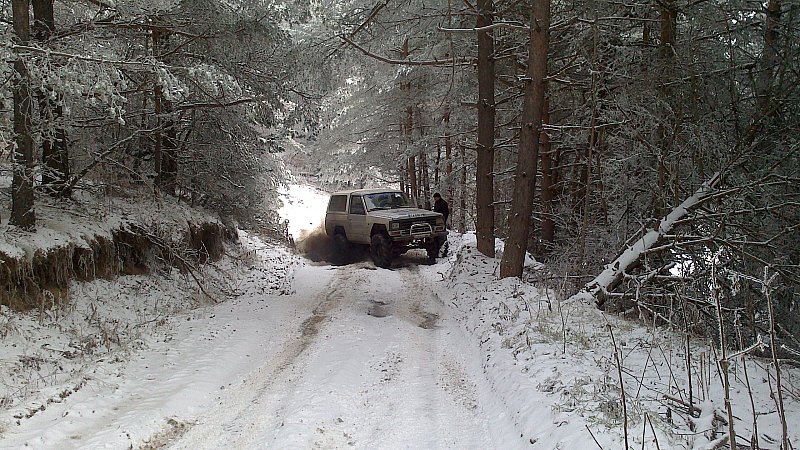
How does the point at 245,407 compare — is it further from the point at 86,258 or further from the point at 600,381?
the point at 86,258

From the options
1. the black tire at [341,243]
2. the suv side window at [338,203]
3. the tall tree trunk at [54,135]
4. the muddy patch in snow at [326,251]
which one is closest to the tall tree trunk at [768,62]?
the tall tree trunk at [54,135]

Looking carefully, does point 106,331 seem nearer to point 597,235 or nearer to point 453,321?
point 453,321

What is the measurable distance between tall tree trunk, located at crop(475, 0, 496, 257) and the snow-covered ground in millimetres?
3000

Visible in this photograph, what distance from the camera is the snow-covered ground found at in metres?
4.89

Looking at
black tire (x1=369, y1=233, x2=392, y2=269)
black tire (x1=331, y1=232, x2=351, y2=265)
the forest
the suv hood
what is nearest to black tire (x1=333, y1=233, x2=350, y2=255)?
black tire (x1=331, y1=232, x2=351, y2=265)

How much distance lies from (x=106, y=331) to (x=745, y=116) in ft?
31.8

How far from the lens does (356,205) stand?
1830cm

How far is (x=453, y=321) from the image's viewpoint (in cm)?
1009

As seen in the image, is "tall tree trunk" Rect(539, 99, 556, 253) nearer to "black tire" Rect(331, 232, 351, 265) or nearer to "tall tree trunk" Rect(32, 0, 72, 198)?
"black tire" Rect(331, 232, 351, 265)

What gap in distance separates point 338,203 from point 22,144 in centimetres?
1168

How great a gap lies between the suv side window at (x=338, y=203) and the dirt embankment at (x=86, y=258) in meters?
5.90

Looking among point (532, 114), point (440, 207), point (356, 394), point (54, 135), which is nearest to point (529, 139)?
point (532, 114)

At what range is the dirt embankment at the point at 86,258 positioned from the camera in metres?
7.60

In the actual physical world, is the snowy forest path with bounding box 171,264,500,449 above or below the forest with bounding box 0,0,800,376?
below
